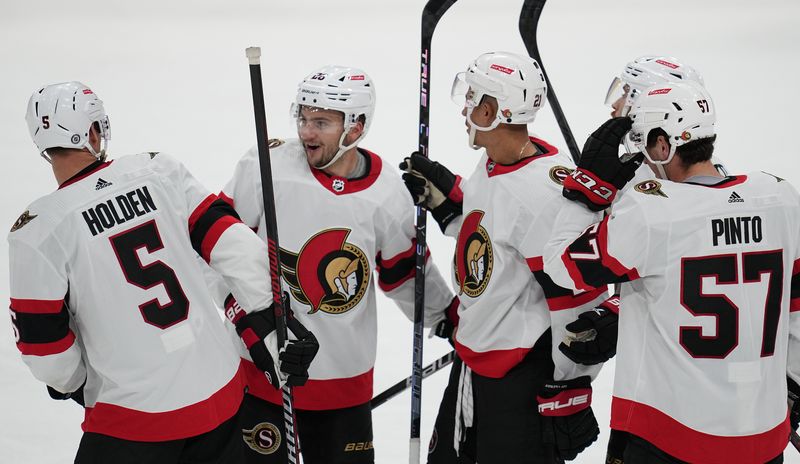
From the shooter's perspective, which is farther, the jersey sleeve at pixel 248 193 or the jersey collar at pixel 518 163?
the jersey sleeve at pixel 248 193

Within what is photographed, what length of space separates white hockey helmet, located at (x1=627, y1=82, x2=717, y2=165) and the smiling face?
90cm

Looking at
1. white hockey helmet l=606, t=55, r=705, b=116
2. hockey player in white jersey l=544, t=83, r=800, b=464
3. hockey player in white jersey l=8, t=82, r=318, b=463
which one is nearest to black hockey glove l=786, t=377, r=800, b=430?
hockey player in white jersey l=544, t=83, r=800, b=464

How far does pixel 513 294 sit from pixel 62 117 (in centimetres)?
123

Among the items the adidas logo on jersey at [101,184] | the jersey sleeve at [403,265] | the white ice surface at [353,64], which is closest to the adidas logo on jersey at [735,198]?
the jersey sleeve at [403,265]

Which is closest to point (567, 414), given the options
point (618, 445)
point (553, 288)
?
point (618, 445)

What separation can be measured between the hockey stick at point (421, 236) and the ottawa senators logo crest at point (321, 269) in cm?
22

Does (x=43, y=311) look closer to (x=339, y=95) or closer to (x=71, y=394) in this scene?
(x=71, y=394)

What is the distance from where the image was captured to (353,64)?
8.60 meters

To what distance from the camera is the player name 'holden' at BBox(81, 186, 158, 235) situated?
2119mm

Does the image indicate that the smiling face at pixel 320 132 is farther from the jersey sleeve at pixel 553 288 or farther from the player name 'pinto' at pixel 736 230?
the player name 'pinto' at pixel 736 230

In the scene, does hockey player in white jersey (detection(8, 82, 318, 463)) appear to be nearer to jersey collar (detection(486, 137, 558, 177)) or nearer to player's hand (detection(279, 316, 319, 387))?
player's hand (detection(279, 316, 319, 387))

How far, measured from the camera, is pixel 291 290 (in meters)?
2.70

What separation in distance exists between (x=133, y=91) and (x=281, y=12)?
2935mm

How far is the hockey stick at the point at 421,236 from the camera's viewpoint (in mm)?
2814
